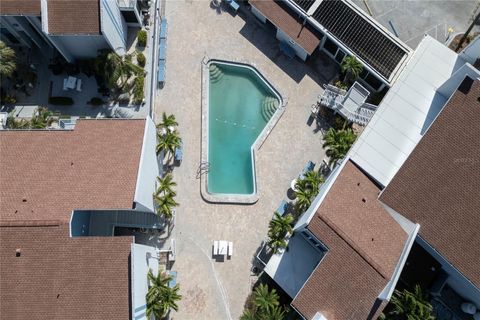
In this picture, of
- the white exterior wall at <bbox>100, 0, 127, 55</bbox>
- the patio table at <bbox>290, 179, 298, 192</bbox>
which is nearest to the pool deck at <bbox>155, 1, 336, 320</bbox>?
the patio table at <bbox>290, 179, 298, 192</bbox>

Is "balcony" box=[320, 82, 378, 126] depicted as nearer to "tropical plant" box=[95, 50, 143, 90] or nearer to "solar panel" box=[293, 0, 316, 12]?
"solar panel" box=[293, 0, 316, 12]

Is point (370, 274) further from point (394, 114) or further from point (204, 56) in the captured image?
point (204, 56)

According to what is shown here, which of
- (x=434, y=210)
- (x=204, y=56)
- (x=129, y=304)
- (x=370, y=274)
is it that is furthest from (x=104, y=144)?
(x=434, y=210)

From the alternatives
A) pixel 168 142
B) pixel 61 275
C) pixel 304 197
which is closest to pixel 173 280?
pixel 61 275

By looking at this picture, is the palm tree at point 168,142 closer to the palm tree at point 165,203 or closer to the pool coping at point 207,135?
the pool coping at point 207,135

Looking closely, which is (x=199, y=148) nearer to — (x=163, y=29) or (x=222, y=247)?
(x=222, y=247)
